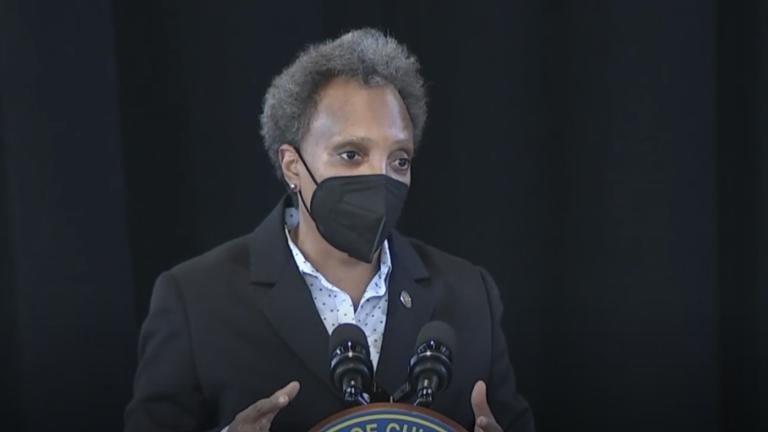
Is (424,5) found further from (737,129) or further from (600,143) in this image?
(737,129)

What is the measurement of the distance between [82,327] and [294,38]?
612 millimetres

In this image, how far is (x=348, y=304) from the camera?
5.12 feet

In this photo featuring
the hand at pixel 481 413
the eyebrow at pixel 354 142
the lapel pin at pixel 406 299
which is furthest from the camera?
the lapel pin at pixel 406 299

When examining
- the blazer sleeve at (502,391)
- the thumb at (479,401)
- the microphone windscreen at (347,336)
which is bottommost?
the blazer sleeve at (502,391)

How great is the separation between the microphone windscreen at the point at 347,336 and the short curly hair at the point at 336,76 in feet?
1.24

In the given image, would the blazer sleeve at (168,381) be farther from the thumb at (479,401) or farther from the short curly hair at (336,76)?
the thumb at (479,401)

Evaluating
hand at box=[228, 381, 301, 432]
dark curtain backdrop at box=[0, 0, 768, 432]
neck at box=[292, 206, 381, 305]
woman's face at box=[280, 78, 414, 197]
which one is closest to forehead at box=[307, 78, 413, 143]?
woman's face at box=[280, 78, 414, 197]

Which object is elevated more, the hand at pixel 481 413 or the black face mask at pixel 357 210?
the black face mask at pixel 357 210

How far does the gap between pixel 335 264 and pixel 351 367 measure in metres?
0.39

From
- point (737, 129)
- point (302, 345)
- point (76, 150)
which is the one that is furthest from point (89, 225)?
point (737, 129)

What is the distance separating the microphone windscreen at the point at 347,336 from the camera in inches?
49.1

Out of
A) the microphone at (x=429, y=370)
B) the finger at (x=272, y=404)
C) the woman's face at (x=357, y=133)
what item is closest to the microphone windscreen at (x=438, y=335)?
the microphone at (x=429, y=370)

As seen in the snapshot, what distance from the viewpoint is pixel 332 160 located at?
4.88ft

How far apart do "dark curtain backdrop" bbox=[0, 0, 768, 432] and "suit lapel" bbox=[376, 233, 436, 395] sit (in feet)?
0.89
